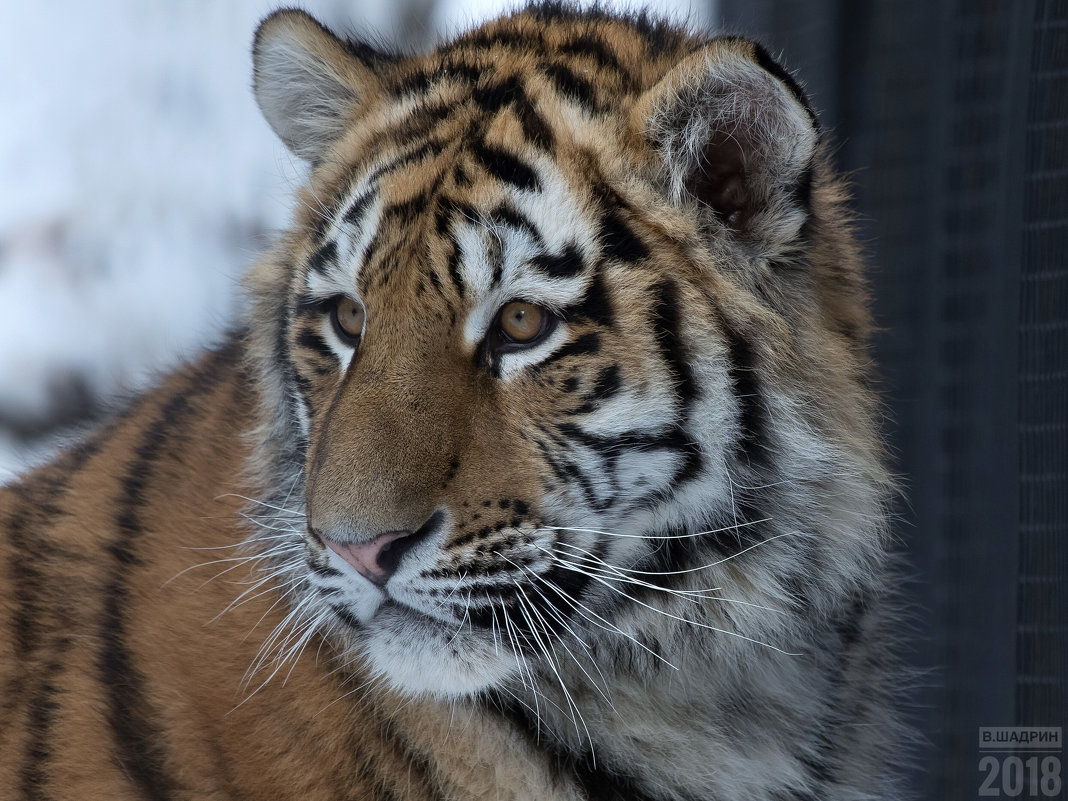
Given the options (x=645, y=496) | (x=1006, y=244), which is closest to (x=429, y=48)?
(x=645, y=496)

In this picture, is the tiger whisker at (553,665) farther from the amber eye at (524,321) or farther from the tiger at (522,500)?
the amber eye at (524,321)

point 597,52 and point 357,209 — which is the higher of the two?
point 597,52

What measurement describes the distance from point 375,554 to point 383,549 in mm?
11

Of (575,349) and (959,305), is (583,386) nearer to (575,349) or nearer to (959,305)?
(575,349)

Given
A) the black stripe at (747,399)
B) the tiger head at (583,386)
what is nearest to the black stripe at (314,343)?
the tiger head at (583,386)

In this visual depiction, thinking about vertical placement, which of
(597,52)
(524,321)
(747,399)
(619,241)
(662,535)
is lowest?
(662,535)

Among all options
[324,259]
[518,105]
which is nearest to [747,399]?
[518,105]

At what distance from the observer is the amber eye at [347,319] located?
1.46 metres

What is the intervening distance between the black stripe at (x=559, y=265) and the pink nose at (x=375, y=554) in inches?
15.3

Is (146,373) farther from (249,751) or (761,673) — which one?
(761,673)

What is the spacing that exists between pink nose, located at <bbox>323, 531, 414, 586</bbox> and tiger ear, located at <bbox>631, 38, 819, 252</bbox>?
0.60m

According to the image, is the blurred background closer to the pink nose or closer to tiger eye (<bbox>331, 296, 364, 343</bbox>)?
tiger eye (<bbox>331, 296, 364, 343</bbox>)

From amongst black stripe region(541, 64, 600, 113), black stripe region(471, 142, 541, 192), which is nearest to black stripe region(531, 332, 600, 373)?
black stripe region(471, 142, 541, 192)

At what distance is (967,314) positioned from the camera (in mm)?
2107
